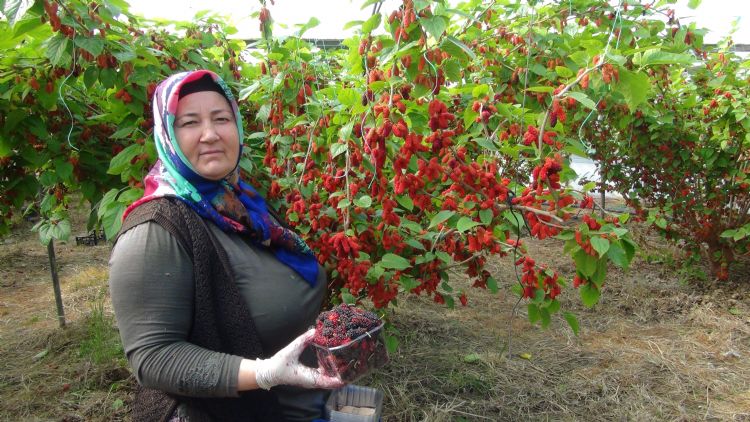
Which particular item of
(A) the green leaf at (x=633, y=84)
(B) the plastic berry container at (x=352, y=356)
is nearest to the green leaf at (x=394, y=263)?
(B) the plastic berry container at (x=352, y=356)

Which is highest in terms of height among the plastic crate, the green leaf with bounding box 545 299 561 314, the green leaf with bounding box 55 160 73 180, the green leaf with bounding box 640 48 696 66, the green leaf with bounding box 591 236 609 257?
the green leaf with bounding box 640 48 696 66

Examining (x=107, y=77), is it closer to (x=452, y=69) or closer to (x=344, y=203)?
(x=344, y=203)

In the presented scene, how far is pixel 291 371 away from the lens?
1074mm

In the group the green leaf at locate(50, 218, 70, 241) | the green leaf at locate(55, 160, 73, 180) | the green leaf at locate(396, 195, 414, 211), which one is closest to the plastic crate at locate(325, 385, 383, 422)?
the green leaf at locate(396, 195, 414, 211)

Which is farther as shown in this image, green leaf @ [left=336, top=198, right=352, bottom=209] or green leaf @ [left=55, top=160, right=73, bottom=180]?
green leaf @ [left=55, top=160, right=73, bottom=180]

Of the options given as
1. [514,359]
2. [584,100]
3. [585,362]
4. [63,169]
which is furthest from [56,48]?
[585,362]

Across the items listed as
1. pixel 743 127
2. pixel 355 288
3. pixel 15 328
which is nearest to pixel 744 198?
pixel 743 127

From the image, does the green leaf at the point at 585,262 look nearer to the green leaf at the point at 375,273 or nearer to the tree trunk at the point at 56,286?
the green leaf at the point at 375,273

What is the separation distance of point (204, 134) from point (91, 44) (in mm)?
664

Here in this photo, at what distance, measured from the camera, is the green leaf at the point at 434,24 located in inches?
48.2

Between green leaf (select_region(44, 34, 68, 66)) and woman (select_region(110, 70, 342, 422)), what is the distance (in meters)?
0.55

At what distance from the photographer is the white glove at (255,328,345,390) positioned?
3.44 feet

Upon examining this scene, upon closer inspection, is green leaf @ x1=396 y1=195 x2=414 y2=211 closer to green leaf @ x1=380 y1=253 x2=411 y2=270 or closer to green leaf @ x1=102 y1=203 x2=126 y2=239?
green leaf @ x1=380 y1=253 x2=411 y2=270

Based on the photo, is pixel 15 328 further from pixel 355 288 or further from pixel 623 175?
pixel 623 175
